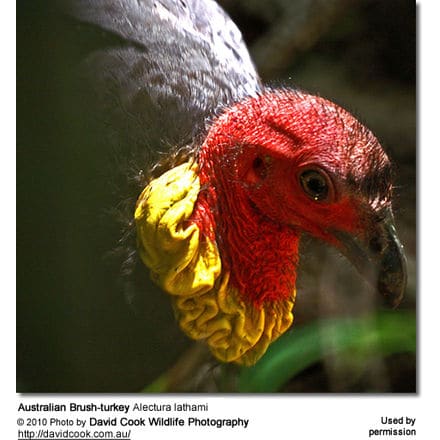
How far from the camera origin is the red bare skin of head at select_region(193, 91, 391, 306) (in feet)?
3.35

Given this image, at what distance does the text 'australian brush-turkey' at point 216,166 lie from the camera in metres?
1.06

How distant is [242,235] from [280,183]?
119 mm

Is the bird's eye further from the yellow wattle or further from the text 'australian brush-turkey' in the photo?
the yellow wattle

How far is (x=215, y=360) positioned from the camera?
1.21m

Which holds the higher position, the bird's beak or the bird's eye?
the bird's eye

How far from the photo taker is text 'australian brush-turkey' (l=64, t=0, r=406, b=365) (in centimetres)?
106

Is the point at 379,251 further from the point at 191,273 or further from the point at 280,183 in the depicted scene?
the point at 191,273

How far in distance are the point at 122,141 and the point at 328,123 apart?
332 mm

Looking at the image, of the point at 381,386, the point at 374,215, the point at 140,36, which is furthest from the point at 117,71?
the point at 381,386

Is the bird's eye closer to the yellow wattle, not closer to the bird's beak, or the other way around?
the bird's beak

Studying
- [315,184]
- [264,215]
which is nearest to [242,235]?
[264,215]

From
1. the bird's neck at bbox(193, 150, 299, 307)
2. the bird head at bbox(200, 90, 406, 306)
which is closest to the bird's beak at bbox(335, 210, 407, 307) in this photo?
the bird head at bbox(200, 90, 406, 306)

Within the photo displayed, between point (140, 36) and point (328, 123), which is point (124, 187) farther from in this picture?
point (328, 123)

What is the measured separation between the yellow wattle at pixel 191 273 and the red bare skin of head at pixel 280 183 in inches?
0.9
